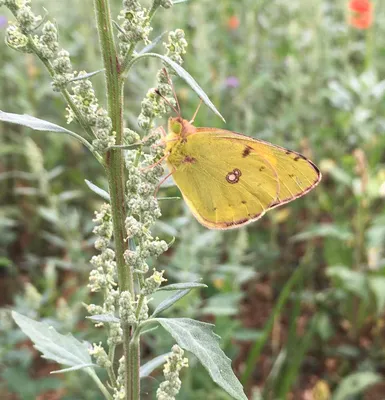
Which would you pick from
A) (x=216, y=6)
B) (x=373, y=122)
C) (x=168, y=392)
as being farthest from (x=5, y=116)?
(x=216, y=6)

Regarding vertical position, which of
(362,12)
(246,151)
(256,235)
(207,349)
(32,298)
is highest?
(362,12)

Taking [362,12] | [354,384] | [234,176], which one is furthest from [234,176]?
[362,12]

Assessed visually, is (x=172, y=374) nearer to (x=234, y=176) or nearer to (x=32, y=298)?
(x=234, y=176)

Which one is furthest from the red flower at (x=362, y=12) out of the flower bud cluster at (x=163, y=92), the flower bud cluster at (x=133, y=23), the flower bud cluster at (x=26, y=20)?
the flower bud cluster at (x=26, y=20)

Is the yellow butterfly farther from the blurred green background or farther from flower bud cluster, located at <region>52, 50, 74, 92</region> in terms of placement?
flower bud cluster, located at <region>52, 50, 74, 92</region>

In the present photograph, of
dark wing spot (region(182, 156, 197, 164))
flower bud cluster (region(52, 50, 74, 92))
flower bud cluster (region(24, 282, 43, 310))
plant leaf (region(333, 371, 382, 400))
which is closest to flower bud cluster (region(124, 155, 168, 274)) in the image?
flower bud cluster (region(52, 50, 74, 92))

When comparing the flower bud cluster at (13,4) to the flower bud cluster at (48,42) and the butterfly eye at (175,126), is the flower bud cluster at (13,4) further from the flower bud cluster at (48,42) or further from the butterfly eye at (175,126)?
the butterfly eye at (175,126)
